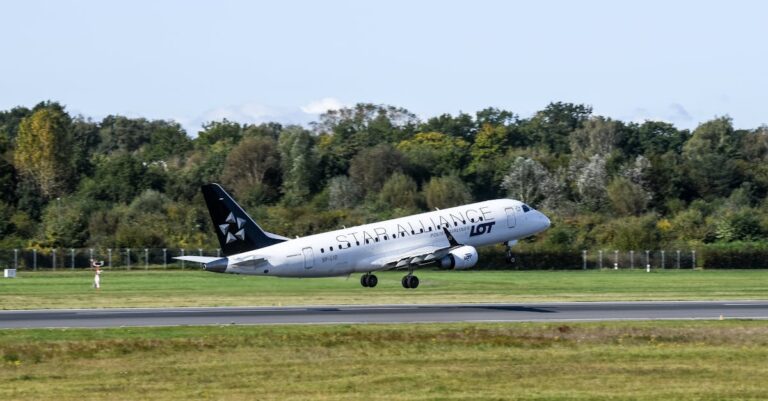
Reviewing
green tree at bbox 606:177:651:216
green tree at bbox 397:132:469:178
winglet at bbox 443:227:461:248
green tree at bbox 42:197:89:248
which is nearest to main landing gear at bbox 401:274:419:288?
winglet at bbox 443:227:461:248

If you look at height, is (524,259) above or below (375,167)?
below

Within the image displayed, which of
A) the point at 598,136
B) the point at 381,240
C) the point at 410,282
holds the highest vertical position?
the point at 598,136

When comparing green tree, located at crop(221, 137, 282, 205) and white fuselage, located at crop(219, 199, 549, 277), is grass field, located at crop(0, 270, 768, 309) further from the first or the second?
green tree, located at crop(221, 137, 282, 205)

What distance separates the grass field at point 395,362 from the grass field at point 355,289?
1722 centimetres

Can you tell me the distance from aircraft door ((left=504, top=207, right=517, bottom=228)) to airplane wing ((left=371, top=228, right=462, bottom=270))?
397 cm

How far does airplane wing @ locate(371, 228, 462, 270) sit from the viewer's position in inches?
2687

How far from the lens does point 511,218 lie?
7169cm

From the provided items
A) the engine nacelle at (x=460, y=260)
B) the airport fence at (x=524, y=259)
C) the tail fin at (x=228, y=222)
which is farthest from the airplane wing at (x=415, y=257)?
the airport fence at (x=524, y=259)

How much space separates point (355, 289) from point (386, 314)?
1752 centimetres

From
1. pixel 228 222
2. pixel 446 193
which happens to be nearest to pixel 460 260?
pixel 228 222

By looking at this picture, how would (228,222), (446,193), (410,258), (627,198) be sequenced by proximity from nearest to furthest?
1. (228,222)
2. (410,258)
3. (446,193)
4. (627,198)

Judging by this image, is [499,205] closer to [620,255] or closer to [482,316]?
[482,316]

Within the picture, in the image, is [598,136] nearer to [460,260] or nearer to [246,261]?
[460,260]

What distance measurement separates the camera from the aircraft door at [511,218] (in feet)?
235
